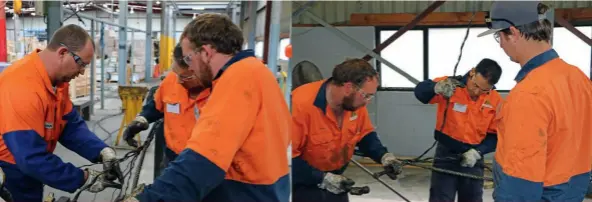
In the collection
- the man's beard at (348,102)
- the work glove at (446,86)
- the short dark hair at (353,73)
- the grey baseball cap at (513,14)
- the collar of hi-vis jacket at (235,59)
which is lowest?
the man's beard at (348,102)

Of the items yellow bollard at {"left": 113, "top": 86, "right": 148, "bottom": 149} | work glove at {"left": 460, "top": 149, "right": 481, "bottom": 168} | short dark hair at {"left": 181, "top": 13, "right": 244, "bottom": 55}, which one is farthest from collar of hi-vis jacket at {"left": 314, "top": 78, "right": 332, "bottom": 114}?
yellow bollard at {"left": 113, "top": 86, "right": 148, "bottom": 149}

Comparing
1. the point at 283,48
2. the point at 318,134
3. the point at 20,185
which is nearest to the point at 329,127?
the point at 318,134

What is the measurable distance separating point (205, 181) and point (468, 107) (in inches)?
47.9

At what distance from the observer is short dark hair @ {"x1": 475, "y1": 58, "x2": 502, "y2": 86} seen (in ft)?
5.49

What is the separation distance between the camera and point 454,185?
1.94 meters

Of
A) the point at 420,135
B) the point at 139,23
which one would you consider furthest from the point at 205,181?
the point at 139,23

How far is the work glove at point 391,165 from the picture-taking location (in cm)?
172

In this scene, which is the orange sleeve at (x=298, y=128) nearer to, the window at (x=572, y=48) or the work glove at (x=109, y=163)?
the work glove at (x=109, y=163)

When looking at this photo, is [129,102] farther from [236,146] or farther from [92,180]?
[236,146]

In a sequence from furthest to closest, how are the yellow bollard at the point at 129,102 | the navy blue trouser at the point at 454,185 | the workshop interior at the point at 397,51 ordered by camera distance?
the yellow bollard at the point at 129,102 → the navy blue trouser at the point at 454,185 → the workshop interior at the point at 397,51

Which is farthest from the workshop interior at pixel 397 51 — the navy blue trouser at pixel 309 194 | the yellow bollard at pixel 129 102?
the yellow bollard at pixel 129 102

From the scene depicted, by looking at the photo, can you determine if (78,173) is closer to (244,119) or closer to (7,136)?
(7,136)

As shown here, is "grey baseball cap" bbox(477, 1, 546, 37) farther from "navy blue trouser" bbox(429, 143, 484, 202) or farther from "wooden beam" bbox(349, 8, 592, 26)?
"navy blue trouser" bbox(429, 143, 484, 202)

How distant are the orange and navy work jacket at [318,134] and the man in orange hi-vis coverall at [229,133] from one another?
43 cm
